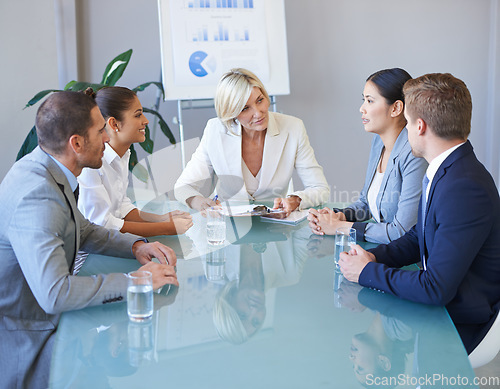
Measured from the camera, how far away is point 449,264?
4.33ft

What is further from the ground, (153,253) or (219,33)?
(219,33)

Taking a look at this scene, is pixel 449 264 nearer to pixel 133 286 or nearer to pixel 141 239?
pixel 133 286

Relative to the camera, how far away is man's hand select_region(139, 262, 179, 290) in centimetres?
143

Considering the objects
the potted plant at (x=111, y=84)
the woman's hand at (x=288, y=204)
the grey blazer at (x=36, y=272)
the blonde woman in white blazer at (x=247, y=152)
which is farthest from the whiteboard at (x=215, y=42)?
the grey blazer at (x=36, y=272)

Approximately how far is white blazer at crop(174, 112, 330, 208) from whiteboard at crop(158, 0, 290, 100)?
110 centimetres

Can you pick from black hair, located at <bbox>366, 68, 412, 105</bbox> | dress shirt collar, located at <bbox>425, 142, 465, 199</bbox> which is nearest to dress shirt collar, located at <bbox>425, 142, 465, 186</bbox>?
dress shirt collar, located at <bbox>425, 142, 465, 199</bbox>

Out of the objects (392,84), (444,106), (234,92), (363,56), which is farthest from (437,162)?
(363,56)

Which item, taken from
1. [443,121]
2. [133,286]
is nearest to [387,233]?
[443,121]

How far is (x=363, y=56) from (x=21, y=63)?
106 inches

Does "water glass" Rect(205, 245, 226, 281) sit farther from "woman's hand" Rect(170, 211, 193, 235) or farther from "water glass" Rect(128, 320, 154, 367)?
"water glass" Rect(128, 320, 154, 367)

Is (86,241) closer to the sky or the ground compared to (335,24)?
closer to the ground

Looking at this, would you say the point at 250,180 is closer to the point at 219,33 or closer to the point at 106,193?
the point at 106,193

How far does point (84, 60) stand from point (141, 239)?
9.53 ft

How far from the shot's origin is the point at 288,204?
2312 millimetres
